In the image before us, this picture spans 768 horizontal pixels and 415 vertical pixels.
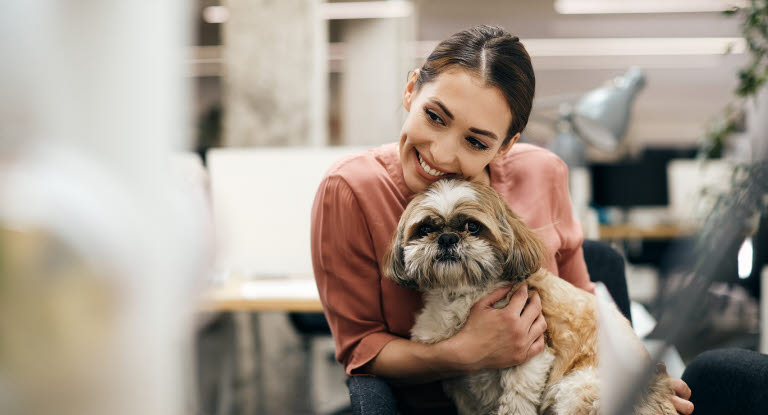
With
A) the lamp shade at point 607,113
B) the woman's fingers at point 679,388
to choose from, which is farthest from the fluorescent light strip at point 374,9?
the woman's fingers at point 679,388

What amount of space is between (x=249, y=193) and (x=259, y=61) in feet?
4.31

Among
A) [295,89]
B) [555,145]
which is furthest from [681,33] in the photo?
[295,89]

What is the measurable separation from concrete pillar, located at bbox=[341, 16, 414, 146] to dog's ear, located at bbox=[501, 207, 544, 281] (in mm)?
5291

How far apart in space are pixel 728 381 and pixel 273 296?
1.95m

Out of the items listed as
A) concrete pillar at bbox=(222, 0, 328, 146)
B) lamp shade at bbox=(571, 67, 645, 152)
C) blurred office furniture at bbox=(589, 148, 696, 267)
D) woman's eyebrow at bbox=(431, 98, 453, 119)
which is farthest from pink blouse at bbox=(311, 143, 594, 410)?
blurred office furniture at bbox=(589, 148, 696, 267)

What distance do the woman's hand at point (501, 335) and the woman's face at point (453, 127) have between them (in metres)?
0.27

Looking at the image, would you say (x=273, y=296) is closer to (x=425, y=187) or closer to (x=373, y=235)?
(x=373, y=235)

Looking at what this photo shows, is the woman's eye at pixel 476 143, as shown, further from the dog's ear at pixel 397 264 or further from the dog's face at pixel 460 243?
the dog's ear at pixel 397 264

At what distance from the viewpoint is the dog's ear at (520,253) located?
122 centimetres

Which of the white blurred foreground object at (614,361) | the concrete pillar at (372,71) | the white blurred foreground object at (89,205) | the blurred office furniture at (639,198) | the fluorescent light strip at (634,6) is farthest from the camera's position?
the fluorescent light strip at (634,6)

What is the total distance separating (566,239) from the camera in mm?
1416

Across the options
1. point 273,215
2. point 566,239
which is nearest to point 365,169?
point 566,239

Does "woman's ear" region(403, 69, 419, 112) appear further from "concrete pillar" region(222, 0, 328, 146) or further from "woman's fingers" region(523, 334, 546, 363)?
"concrete pillar" region(222, 0, 328, 146)

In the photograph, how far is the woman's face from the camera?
119 cm
